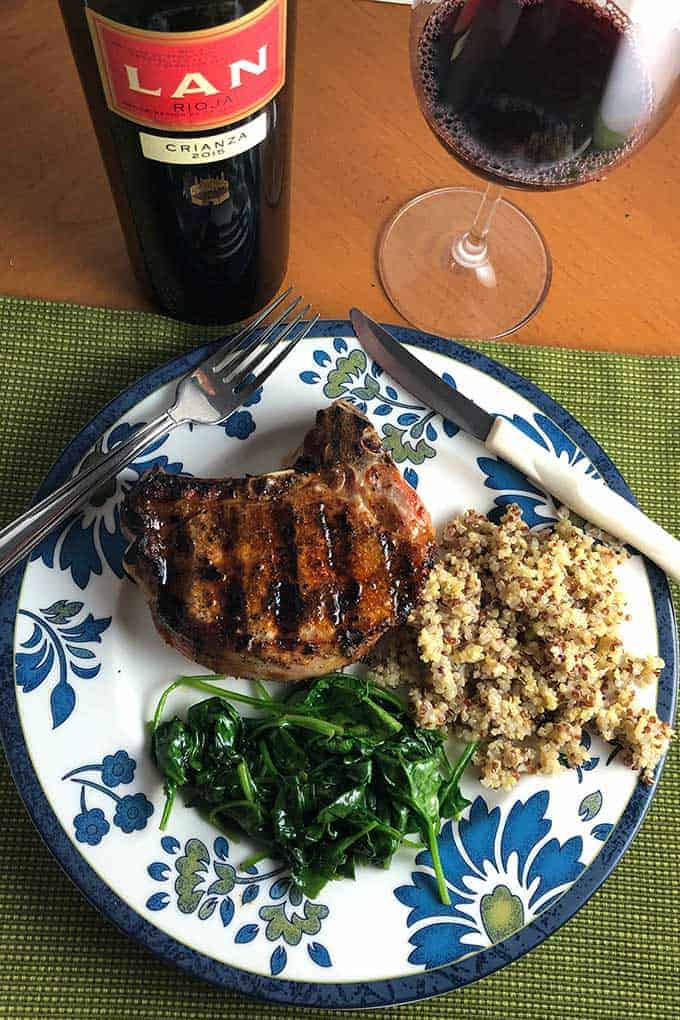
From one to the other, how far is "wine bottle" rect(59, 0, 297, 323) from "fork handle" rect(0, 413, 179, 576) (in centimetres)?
25

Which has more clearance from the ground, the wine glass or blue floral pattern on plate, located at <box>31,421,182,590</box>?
the wine glass

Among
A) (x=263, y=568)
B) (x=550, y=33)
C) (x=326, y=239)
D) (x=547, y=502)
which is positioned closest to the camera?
(x=550, y=33)

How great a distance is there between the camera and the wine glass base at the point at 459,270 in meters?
1.69

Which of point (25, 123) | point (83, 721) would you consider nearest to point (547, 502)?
point (83, 721)

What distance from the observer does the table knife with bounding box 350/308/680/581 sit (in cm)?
143

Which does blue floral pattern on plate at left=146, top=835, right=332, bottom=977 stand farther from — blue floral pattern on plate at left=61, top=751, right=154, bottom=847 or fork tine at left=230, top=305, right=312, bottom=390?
fork tine at left=230, top=305, right=312, bottom=390

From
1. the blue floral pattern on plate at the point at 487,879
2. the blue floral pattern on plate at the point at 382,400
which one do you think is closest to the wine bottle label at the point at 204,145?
the blue floral pattern on plate at the point at 382,400

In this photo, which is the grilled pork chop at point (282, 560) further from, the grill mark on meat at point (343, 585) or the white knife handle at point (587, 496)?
the white knife handle at point (587, 496)

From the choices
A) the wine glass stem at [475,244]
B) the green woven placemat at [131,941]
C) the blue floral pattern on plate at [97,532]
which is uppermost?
the wine glass stem at [475,244]

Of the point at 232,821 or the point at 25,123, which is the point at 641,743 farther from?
the point at 25,123

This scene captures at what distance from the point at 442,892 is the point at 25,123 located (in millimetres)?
1469

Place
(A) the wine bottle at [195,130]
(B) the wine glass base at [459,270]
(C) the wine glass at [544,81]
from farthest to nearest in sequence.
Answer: (B) the wine glass base at [459,270] < (C) the wine glass at [544,81] < (A) the wine bottle at [195,130]

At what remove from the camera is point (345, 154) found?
1.79 metres

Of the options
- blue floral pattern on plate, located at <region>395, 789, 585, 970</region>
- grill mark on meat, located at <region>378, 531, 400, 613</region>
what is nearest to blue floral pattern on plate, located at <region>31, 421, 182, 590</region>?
grill mark on meat, located at <region>378, 531, 400, 613</region>
